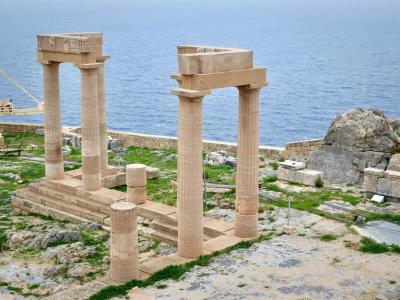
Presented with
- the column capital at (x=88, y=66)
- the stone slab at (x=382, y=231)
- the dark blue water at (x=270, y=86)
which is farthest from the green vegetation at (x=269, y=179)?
the dark blue water at (x=270, y=86)

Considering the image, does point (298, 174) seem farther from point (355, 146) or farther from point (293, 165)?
point (355, 146)

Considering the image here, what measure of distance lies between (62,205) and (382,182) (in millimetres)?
11647

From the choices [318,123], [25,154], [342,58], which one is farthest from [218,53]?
[342,58]

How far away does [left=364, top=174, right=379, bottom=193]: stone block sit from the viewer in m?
25.5

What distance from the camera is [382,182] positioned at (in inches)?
996

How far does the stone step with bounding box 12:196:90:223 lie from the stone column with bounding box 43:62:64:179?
1323 millimetres

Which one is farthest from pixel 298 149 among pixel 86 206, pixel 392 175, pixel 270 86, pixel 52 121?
pixel 270 86

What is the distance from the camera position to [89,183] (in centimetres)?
2570

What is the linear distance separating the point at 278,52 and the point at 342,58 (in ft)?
51.2

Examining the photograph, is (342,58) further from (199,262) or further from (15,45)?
(199,262)

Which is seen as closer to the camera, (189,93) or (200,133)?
(189,93)

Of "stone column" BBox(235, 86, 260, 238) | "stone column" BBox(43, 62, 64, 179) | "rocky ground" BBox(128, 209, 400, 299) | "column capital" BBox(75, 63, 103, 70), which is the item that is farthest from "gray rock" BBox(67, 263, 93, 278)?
"column capital" BBox(75, 63, 103, 70)

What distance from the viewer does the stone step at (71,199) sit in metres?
25.0

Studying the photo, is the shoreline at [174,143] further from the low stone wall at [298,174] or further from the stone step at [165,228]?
the stone step at [165,228]
